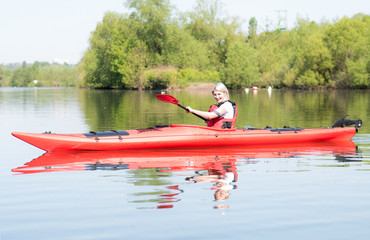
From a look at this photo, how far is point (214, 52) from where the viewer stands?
6519cm

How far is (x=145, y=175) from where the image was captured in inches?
283

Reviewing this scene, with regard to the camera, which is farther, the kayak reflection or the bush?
the bush

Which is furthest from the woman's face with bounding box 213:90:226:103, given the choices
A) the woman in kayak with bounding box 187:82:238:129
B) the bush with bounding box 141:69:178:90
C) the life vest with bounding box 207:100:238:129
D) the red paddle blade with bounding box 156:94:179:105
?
the bush with bounding box 141:69:178:90

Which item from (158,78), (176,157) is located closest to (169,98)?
(176,157)

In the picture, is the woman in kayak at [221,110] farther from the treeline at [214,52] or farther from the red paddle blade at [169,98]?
the treeline at [214,52]

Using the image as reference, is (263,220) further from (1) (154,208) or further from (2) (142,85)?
(2) (142,85)

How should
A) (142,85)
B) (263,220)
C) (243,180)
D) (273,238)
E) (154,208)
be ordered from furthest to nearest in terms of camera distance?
(142,85)
(243,180)
(154,208)
(263,220)
(273,238)

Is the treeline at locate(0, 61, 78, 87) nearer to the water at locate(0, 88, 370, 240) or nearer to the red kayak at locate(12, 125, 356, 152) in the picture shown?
the red kayak at locate(12, 125, 356, 152)

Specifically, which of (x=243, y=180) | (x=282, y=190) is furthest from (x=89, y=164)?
(x=282, y=190)

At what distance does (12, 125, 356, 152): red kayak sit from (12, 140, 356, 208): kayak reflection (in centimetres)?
13

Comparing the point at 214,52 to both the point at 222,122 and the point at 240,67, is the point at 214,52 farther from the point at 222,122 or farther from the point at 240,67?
the point at 222,122

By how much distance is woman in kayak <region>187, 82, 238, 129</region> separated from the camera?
9.48m

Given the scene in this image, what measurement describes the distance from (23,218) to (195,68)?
56036 millimetres

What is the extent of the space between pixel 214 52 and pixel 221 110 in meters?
56.5
